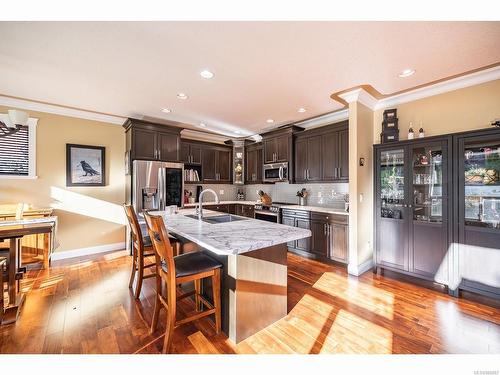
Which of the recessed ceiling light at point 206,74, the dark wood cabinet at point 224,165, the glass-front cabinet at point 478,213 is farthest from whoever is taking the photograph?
the dark wood cabinet at point 224,165

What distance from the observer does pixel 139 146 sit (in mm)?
4047

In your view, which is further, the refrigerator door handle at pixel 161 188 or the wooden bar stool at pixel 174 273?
the refrigerator door handle at pixel 161 188

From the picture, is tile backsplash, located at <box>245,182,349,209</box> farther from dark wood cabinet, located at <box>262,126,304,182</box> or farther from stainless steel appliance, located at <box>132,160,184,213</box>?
stainless steel appliance, located at <box>132,160,184,213</box>

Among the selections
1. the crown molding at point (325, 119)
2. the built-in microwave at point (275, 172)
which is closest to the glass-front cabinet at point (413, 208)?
the crown molding at point (325, 119)

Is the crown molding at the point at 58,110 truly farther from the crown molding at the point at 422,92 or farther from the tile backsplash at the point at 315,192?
the crown molding at the point at 422,92

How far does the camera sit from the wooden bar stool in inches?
64.3

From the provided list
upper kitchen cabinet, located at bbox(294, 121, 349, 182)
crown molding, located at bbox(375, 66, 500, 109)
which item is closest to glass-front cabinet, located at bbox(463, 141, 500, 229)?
crown molding, located at bbox(375, 66, 500, 109)

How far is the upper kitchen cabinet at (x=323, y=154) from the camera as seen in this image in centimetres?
370

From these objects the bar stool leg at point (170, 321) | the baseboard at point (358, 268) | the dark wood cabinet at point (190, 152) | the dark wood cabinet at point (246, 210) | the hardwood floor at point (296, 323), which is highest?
the dark wood cabinet at point (190, 152)

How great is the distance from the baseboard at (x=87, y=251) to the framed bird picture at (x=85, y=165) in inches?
46.8

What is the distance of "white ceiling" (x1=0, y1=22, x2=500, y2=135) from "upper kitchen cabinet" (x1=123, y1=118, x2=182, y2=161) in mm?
703

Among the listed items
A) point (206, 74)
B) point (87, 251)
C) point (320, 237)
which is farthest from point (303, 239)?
point (87, 251)

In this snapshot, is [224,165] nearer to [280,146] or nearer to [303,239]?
[280,146]

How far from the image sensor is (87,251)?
3.98 metres
